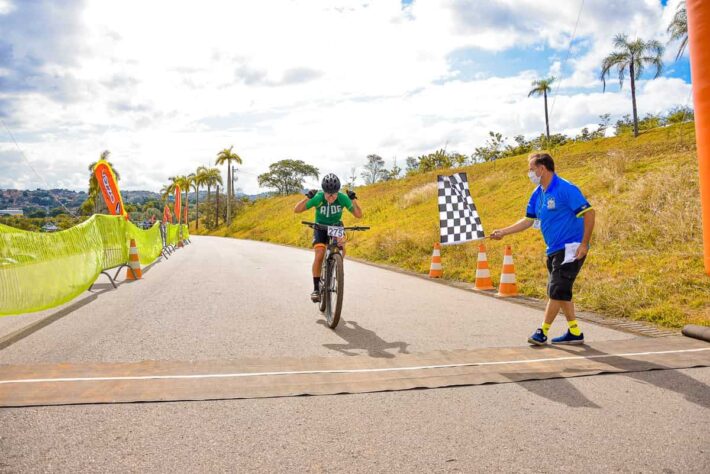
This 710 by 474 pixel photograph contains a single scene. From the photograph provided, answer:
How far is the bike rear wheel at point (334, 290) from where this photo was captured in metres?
6.11

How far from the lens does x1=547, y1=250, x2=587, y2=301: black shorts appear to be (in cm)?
519

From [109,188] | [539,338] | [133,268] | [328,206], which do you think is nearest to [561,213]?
[539,338]

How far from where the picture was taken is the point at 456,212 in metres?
10.5

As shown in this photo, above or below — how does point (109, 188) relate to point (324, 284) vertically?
above

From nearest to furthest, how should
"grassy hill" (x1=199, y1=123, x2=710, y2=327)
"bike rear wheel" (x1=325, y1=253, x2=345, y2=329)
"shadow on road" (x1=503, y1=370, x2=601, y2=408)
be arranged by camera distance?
"shadow on road" (x1=503, y1=370, x2=601, y2=408) < "bike rear wheel" (x1=325, y1=253, x2=345, y2=329) < "grassy hill" (x1=199, y1=123, x2=710, y2=327)

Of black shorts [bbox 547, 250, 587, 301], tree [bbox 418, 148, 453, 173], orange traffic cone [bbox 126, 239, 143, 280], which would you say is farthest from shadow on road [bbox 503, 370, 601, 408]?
tree [bbox 418, 148, 453, 173]

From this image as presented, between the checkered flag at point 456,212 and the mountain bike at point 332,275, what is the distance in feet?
12.5

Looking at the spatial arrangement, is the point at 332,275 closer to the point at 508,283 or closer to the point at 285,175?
the point at 508,283

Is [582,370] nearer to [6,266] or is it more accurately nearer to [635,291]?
[635,291]

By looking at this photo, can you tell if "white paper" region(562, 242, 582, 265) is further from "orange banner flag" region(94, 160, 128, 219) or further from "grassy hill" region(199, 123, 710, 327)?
"orange banner flag" region(94, 160, 128, 219)

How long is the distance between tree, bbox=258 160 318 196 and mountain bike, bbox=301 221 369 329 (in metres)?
110

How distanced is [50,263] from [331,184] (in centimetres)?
486

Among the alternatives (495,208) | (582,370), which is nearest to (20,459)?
(582,370)

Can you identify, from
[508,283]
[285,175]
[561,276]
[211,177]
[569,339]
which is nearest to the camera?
[561,276]
